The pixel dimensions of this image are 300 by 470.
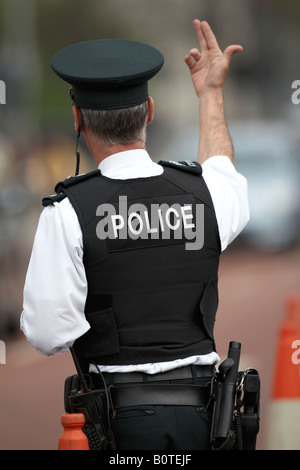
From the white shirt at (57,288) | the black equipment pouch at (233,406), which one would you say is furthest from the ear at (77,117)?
the black equipment pouch at (233,406)

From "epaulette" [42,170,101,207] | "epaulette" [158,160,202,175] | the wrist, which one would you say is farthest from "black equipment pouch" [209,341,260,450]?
the wrist

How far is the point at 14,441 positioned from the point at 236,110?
42358mm

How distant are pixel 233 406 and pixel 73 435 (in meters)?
0.64

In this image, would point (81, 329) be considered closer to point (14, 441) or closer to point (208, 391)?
point (208, 391)

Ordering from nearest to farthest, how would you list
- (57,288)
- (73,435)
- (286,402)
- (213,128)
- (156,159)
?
(73,435), (57,288), (213,128), (286,402), (156,159)

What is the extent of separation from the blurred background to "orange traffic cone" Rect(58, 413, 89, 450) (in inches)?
116

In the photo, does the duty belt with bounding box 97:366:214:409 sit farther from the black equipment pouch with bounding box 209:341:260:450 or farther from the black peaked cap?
the black peaked cap

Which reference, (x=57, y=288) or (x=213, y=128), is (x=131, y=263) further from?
(x=213, y=128)

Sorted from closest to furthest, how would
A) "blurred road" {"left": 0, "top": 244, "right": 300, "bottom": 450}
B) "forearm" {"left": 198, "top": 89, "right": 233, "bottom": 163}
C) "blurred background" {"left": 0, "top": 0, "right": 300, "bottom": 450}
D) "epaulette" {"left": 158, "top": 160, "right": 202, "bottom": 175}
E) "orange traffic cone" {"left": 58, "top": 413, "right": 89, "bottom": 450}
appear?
"orange traffic cone" {"left": 58, "top": 413, "right": 89, "bottom": 450} → "epaulette" {"left": 158, "top": 160, "right": 202, "bottom": 175} → "forearm" {"left": 198, "top": 89, "right": 233, "bottom": 163} → "blurred road" {"left": 0, "top": 244, "right": 300, "bottom": 450} → "blurred background" {"left": 0, "top": 0, "right": 300, "bottom": 450}

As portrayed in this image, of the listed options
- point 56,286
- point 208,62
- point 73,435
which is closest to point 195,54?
point 208,62

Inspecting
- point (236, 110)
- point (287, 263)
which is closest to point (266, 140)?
point (287, 263)

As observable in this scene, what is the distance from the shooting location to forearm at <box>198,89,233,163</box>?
359 centimetres

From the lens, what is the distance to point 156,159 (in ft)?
73.7
